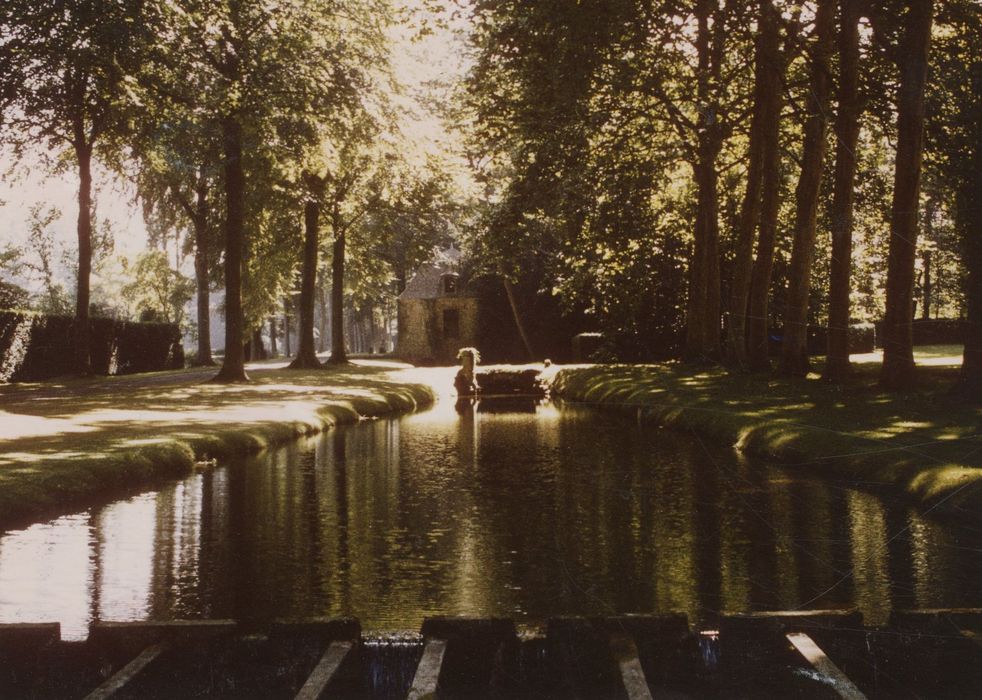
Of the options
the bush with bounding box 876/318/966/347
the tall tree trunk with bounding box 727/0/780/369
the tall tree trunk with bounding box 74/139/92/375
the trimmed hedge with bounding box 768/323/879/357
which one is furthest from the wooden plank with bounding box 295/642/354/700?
the bush with bounding box 876/318/966/347

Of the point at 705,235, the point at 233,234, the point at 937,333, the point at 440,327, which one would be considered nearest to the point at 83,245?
the point at 233,234

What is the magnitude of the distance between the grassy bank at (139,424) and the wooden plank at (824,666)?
32.5ft

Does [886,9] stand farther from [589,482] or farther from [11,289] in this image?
[11,289]

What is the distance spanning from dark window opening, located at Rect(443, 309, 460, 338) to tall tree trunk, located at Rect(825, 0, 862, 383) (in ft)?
140

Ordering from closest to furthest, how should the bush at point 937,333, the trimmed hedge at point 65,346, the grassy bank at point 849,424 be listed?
the grassy bank at point 849,424 → the trimmed hedge at point 65,346 → the bush at point 937,333

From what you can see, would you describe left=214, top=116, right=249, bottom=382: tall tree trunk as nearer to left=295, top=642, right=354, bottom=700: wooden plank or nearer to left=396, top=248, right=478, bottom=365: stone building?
left=295, top=642, right=354, bottom=700: wooden plank

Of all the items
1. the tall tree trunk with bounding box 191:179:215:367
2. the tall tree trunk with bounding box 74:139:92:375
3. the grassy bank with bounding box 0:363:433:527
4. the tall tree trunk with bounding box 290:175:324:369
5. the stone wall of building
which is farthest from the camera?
the stone wall of building

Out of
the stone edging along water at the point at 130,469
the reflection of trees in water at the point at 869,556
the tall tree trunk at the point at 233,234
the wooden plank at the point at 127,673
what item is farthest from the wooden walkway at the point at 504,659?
the tall tree trunk at the point at 233,234

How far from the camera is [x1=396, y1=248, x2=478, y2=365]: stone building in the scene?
65.9 meters

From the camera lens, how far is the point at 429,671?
6625 millimetres

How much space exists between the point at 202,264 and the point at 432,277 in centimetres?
1779

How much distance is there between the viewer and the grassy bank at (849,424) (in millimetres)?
13837

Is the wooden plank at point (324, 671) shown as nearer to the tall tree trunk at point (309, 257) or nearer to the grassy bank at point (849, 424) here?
the grassy bank at point (849, 424)

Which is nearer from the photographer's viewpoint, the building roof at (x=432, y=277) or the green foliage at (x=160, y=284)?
the building roof at (x=432, y=277)
